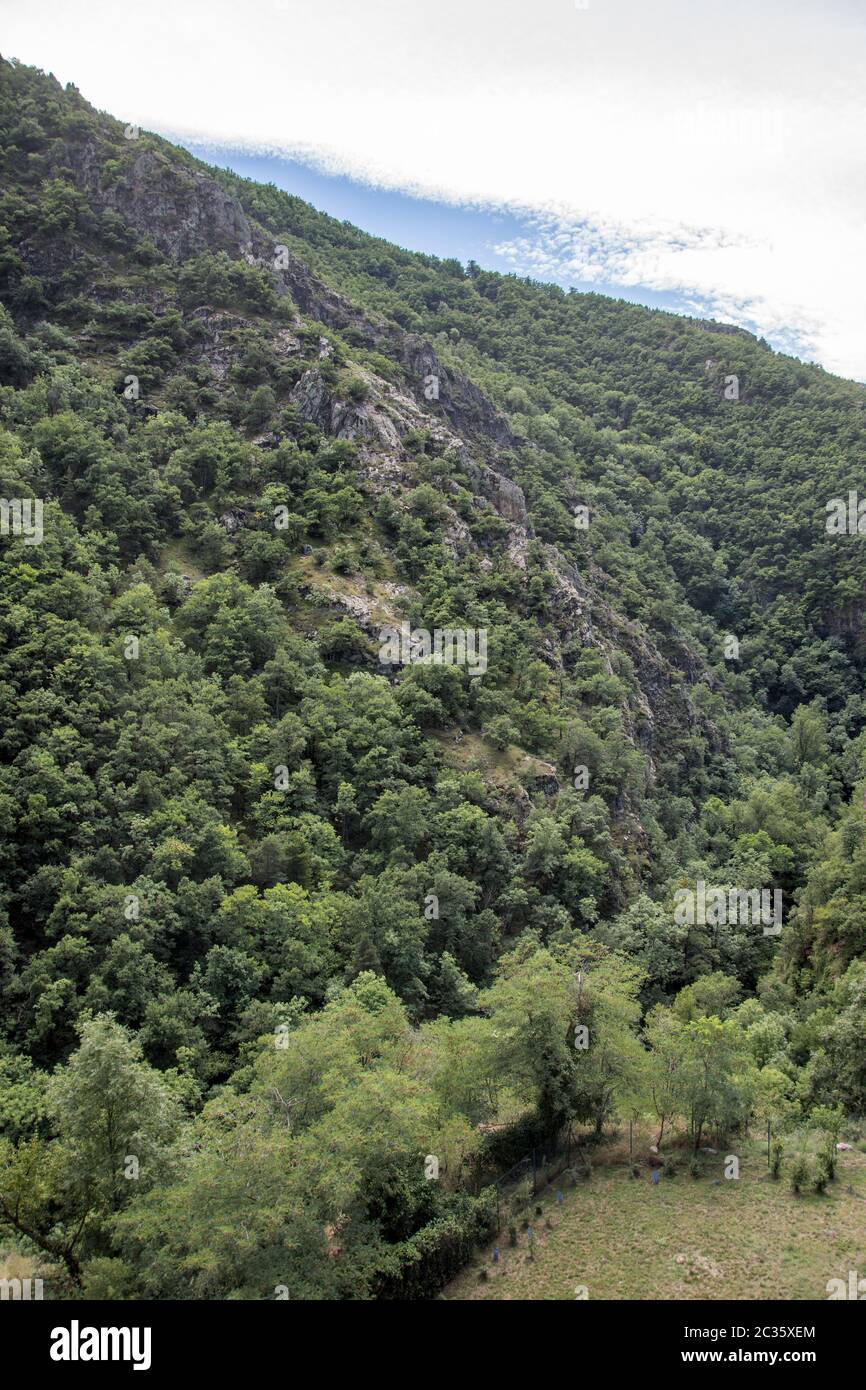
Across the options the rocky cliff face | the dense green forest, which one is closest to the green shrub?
the dense green forest

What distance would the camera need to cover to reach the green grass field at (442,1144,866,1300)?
72.1ft

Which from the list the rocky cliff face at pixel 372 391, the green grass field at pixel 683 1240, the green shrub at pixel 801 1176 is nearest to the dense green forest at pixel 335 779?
the rocky cliff face at pixel 372 391

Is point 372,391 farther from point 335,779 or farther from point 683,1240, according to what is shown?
point 683,1240

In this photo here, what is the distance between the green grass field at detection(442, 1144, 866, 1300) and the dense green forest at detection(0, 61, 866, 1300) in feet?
6.06

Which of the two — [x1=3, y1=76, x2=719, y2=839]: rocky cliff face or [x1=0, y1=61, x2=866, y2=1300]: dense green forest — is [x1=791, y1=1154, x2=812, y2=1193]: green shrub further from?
[x1=3, y1=76, x2=719, y2=839]: rocky cliff face

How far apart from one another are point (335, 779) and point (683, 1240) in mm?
30668

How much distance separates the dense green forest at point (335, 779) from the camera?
23.7 meters

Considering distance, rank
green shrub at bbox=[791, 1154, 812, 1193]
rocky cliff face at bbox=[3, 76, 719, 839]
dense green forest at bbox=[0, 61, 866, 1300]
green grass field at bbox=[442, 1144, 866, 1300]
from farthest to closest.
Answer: rocky cliff face at bbox=[3, 76, 719, 839], green shrub at bbox=[791, 1154, 812, 1193], dense green forest at bbox=[0, 61, 866, 1300], green grass field at bbox=[442, 1144, 866, 1300]

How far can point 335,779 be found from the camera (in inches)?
1953

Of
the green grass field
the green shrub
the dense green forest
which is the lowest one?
the green grass field

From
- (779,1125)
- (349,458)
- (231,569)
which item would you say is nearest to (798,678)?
(349,458)

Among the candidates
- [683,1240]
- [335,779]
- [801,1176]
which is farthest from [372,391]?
[683,1240]

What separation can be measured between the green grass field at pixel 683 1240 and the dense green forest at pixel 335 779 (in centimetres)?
185
